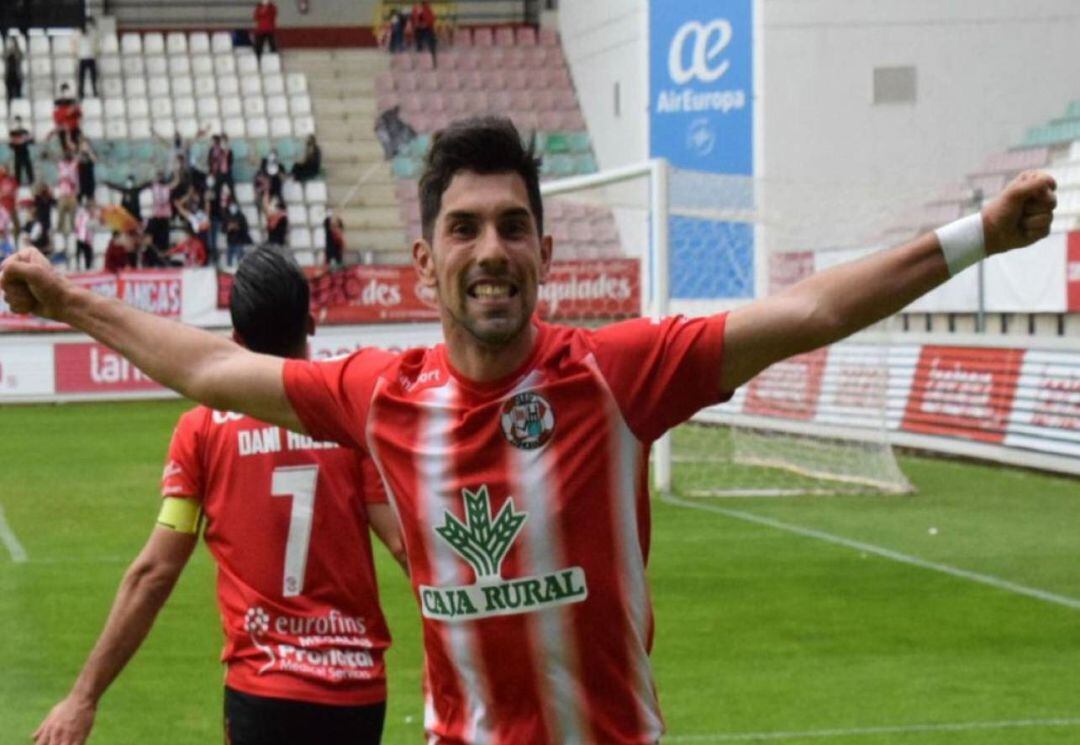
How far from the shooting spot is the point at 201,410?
5301 millimetres

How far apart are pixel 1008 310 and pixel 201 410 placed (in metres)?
19.7

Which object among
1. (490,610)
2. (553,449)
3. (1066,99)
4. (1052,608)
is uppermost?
(1066,99)

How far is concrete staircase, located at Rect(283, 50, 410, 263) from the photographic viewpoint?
132ft

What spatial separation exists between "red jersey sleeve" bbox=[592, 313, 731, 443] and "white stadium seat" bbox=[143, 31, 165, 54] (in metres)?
40.1

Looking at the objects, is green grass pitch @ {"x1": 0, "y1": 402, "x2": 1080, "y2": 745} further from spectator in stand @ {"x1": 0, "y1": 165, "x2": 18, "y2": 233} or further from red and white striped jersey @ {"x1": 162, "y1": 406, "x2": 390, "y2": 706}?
spectator in stand @ {"x1": 0, "y1": 165, "x2": 18, "y2": 233}

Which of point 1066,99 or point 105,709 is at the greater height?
point 1066,99

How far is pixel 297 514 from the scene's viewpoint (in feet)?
17.2

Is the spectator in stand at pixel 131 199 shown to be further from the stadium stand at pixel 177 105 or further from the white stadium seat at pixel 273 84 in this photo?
the white stadium seat at pixel 273 84

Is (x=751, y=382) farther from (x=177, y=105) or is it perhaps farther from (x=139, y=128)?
(x=177, y=105)

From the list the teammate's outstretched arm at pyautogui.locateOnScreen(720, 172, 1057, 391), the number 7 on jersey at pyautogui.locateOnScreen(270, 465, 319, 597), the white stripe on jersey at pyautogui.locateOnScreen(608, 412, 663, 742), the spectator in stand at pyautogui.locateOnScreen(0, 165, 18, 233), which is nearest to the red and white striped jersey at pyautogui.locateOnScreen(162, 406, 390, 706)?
the number 7 on jersey at pyautogui.locateOnScreen(270, 465, 319, 597)

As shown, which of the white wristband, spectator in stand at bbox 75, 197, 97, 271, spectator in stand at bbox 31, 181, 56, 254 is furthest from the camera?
spectator in stand at bbox 31, 181, 56, 254

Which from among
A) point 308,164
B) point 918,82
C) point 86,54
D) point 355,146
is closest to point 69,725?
point 918,82

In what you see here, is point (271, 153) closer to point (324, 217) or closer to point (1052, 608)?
point (324, 217)

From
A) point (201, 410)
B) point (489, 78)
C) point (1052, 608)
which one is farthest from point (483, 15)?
point (201, 410)
